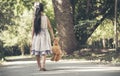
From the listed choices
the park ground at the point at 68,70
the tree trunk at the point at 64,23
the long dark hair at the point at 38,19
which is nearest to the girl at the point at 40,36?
the long dark hair at the point at 38,19

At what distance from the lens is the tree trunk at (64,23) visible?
2319 cm

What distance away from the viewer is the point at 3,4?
2619 cm

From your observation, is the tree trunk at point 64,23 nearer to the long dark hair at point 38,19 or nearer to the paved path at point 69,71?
the paved path at point 69,71

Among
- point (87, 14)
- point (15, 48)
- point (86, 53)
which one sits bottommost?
point (15, 48)

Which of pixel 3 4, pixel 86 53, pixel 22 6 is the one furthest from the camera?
pixel 22 6

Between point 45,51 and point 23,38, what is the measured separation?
6428cm

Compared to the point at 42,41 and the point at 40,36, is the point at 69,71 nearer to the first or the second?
the point at 42,41

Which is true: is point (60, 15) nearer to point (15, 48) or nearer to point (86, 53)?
point (86, 53)

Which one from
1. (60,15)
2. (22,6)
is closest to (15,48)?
(22,6)

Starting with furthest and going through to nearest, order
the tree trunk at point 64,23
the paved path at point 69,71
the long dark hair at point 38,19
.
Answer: the tree trunk at point 64,23, the long dark hair at point 38,19, the paved path at point 69,71

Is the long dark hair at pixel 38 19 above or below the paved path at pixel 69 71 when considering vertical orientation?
above

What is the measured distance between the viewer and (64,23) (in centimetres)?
2322

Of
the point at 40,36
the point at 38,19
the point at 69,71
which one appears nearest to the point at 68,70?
the point at 69,71

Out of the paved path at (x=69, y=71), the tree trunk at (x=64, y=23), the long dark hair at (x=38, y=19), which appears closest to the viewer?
the paved path at (x=69, y=71)
